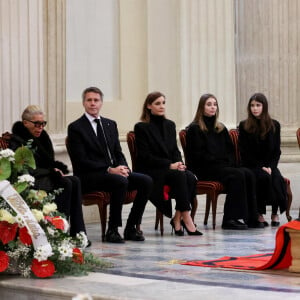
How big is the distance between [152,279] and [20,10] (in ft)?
14.0

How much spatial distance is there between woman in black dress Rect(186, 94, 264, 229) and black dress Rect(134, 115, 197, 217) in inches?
20.2

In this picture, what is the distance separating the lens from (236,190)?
33.8ft

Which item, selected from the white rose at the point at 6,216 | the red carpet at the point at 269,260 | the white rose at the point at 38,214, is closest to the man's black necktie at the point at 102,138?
the red carpet at the point at 269,260

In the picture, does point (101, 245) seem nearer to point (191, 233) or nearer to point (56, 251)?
point (191, 233)

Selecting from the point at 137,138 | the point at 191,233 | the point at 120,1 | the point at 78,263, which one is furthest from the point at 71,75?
the point at 78,263

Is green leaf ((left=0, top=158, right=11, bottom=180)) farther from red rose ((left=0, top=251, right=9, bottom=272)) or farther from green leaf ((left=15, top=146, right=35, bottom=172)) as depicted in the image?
red rose ((left=0, top=251, right=9, bottom=272))

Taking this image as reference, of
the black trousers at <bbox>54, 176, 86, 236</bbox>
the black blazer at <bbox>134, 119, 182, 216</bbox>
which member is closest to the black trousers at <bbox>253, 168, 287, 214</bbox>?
the black blazer at <bbox>134, 119, 182, 216</bbox>

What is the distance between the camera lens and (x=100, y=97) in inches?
363

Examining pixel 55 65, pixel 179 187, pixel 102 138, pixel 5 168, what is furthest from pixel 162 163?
pixel 5 168

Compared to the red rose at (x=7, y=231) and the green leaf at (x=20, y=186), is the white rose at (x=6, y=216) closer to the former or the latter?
the red rose at (x=7, y=231)

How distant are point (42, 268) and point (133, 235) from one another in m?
2.75

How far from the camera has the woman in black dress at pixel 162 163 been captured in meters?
9.59

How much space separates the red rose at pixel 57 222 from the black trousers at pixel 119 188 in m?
2.20

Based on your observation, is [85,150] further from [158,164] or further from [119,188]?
[158,164]
